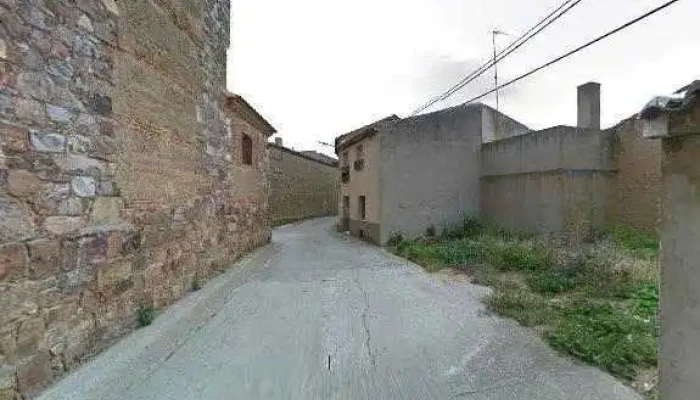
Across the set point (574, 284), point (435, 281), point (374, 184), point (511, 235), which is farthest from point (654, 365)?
point (374, 184)

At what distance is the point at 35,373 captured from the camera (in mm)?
3113

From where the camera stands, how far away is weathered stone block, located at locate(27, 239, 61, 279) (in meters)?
3.12

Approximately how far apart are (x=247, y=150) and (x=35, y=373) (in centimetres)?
778

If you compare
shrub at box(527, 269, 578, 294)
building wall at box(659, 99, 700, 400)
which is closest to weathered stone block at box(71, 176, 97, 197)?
building wall at box(659, 99, 700, 400)

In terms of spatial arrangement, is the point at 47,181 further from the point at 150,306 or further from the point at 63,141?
the point at 150,306

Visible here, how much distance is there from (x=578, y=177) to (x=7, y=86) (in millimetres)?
12197

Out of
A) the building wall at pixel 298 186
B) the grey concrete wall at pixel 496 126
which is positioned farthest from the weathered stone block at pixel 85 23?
the building wall at pixel 298 186

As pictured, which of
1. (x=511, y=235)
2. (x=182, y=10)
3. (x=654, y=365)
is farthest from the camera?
(x=511, y=235)

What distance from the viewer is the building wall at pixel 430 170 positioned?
41.2ft

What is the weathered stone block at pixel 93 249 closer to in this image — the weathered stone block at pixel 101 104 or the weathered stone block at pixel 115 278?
the weathered stone block at pixel 115 278

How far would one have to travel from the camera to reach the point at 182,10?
5.91 m

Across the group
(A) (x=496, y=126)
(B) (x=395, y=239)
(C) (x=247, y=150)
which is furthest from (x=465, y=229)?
(C) (x=247, y=150)

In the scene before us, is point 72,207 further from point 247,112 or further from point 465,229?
point 465,229

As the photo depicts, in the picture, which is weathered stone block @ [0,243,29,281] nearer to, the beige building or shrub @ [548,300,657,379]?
shrub @ [548,300,657,379]
